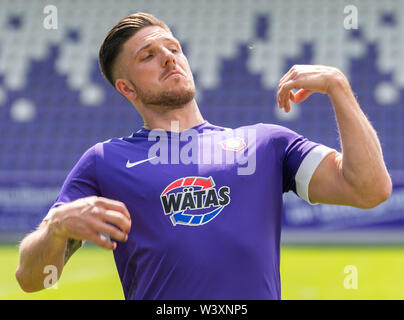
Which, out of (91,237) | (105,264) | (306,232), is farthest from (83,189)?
(306,232)

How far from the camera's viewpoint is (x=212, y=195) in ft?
8.45

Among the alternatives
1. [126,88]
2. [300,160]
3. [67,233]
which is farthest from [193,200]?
[126,88]

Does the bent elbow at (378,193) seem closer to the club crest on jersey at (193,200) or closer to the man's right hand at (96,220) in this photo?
the club crest on jersey at (193,200)

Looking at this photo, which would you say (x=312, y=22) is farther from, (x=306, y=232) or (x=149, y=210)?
(x=149, y=210)

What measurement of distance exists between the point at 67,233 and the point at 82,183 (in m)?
0.49

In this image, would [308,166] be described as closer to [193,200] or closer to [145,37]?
[193,200]

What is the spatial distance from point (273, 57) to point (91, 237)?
432 inches

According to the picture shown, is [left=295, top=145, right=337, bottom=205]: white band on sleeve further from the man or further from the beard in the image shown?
the beard

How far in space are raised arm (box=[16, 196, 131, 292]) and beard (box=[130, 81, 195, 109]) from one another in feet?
2.72

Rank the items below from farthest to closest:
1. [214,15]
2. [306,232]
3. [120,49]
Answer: [214,15], [306,232], [120,49]

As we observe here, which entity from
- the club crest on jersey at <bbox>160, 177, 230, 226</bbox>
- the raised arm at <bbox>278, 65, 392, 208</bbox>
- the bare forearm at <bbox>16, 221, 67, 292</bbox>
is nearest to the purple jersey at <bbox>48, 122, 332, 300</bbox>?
the club crest on jersey at <bbox>160, 177, 230, 226</bbox>

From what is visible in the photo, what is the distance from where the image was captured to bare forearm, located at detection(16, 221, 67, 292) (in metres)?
2.30

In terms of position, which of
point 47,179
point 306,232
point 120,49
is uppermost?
point 120,49

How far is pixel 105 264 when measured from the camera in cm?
864
